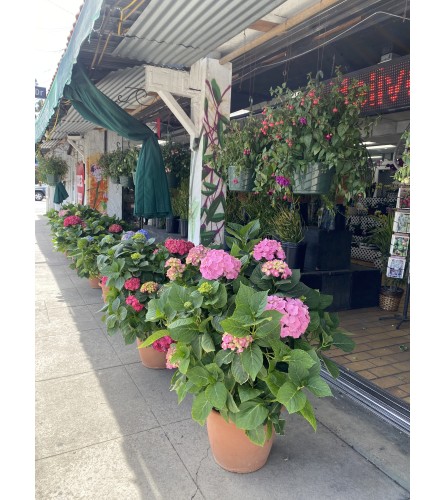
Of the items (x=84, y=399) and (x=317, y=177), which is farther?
(x=317, y=177)

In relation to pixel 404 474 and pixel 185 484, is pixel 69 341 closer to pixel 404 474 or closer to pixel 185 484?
pixel 185 484

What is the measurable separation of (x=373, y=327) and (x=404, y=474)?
237 centimetres

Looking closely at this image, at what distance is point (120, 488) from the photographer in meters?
1.90

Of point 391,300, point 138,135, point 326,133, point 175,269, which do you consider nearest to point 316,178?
point 326,133

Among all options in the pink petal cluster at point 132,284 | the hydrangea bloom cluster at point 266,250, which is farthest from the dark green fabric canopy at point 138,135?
the hydrangea bloom cluster at point 266,250

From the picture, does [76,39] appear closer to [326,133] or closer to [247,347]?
[326,133]

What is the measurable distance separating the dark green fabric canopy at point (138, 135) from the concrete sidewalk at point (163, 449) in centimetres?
200

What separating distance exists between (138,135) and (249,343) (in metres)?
3.34

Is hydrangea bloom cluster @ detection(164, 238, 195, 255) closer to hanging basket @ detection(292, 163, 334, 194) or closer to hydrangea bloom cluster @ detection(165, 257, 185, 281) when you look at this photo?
hydrangea bloom cluster @ detection(165, 257, 185, 281)

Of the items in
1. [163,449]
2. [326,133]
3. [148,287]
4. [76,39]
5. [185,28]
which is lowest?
[163,449]

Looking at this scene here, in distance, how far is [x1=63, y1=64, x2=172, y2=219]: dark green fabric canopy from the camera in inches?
157

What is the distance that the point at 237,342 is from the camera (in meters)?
1.72

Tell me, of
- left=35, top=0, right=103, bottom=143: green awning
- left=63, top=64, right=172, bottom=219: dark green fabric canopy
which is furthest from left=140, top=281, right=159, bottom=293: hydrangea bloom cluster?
left=63, top=64, right=172, bottom=219: dark green fabric canopy
